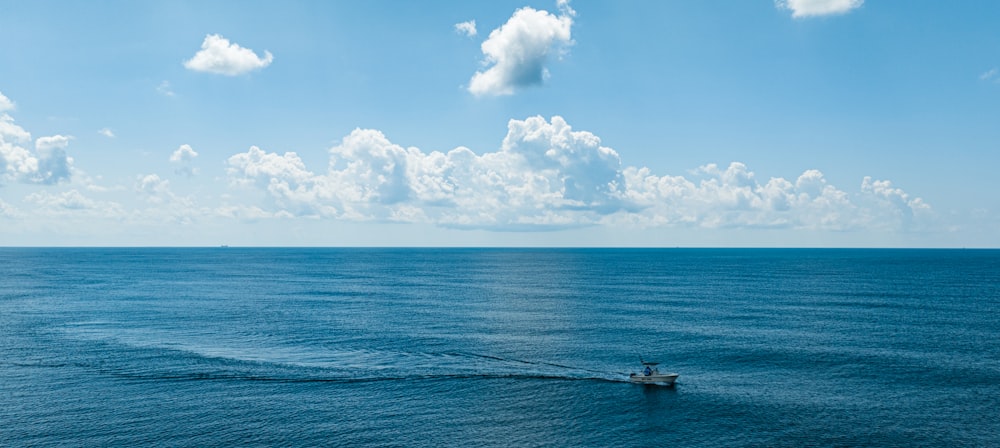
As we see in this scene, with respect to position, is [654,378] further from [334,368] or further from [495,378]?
[334,368]

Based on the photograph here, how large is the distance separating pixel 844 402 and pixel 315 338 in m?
91.0

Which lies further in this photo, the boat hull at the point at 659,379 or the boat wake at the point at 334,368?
the boat wake at the point at 334,368

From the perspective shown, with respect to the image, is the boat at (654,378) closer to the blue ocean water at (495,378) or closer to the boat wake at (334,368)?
the blue ocean water at (495,378)

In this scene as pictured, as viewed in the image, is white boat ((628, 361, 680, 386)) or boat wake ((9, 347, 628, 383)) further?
boat wake ((9, 347, 628, 383))

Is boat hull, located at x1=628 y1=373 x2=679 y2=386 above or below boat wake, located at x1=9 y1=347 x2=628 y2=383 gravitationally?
above

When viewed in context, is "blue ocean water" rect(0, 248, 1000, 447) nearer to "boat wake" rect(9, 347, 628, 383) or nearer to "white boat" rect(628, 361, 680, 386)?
"boat wake" rect(9, 347, 628, 383)

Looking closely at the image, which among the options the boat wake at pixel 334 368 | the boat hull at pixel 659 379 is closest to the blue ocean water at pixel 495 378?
the boat wake at pixel 334 368

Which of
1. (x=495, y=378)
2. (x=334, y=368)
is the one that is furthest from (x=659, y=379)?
(x=334, y=368)

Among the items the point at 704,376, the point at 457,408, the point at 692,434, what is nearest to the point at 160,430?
the point at 457,408

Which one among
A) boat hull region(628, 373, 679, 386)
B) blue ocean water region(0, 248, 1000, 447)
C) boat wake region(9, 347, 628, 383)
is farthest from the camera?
boat wake region(9, 347, 628, 383)

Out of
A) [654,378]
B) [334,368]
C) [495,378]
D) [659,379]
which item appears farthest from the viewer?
[334,368]

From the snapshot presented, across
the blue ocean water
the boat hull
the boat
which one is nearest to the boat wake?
the blue ocean water

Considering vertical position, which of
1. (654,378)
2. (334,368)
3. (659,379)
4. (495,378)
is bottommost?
(334,368)

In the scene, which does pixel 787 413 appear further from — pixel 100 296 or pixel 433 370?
pixel 100 296
